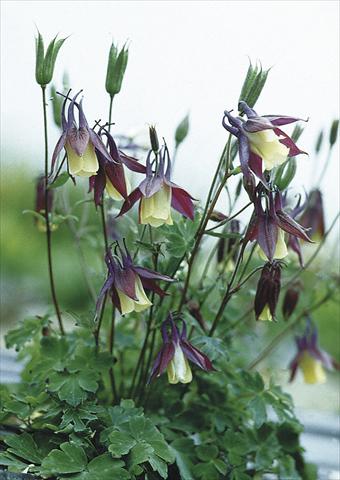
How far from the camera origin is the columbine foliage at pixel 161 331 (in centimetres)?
81

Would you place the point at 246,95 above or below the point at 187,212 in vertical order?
above

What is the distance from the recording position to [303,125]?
96cm

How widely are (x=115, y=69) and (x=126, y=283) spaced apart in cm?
24

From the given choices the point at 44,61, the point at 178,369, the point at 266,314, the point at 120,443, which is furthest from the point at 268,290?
the point at 44,61

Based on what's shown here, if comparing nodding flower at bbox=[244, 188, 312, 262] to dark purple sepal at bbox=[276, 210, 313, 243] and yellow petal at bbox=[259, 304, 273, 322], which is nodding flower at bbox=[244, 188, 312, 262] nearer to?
dark purple sepal at bbox=[276, 210, 313, 243]

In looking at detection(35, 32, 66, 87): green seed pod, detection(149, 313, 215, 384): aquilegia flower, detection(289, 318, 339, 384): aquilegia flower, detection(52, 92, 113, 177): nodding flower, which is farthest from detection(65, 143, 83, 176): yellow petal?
detection(289, 318, 339, 384): aquilegia flower

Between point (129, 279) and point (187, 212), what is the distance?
0.10 metres

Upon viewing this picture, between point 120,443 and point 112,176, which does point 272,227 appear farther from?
point 120,443

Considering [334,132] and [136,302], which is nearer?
[136,302]

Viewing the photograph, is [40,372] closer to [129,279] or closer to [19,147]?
[129,279]

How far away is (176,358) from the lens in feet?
2.90

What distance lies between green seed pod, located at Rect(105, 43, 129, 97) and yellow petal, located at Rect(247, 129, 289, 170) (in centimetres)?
21

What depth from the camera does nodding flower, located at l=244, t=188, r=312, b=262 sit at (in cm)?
80

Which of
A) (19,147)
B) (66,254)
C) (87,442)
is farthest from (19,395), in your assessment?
(19,147)
